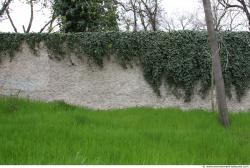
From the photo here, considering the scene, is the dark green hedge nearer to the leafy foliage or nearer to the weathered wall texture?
the weathered wall texture

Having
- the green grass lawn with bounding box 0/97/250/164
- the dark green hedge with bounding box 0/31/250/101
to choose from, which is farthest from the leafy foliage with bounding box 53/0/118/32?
the green grass lawn with bounding box 0/97/250/164

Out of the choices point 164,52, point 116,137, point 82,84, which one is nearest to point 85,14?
point 82,84

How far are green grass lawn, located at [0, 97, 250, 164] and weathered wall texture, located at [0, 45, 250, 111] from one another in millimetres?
2813

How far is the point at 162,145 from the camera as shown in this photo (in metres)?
6.68

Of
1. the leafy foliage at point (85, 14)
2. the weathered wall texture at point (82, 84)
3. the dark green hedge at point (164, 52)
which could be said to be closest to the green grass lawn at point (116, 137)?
the weathered wall texture at point (82, 84)

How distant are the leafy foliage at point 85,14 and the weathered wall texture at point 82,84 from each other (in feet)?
10.7

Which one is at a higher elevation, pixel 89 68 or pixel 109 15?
pixel 109 15

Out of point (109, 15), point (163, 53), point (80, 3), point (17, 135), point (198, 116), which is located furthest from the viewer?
point (109, 15)

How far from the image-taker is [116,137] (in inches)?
273

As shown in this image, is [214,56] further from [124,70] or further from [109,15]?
[109,15]

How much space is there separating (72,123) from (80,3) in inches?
367

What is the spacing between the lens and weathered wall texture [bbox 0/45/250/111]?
538 inches

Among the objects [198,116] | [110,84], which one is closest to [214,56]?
[198,116]

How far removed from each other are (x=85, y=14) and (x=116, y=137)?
1095cm
